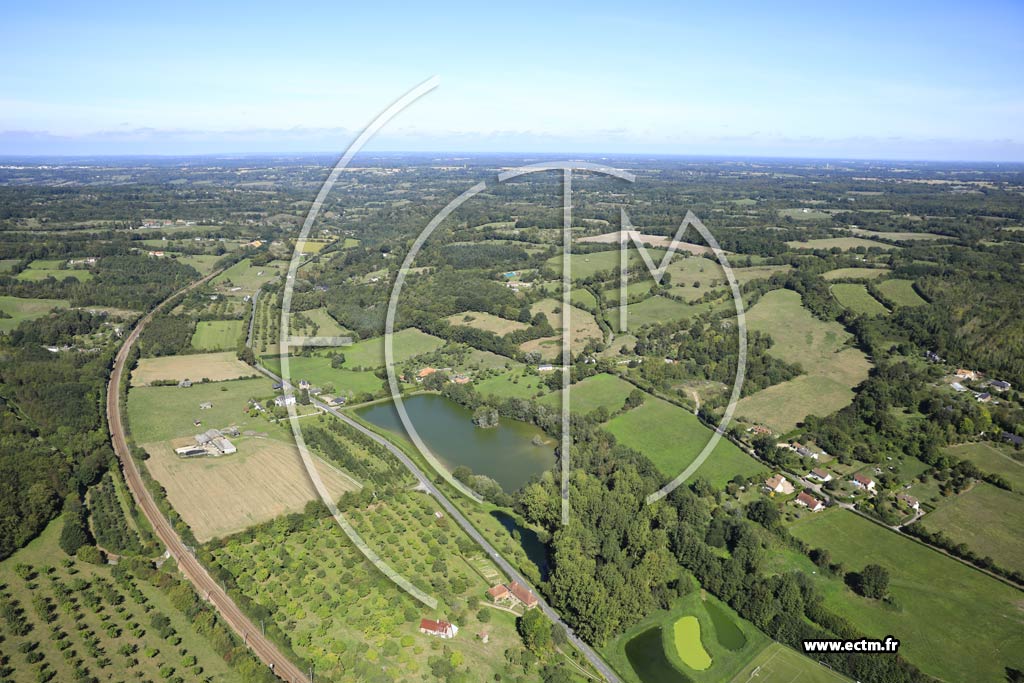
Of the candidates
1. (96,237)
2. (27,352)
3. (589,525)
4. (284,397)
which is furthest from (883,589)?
(96,237)

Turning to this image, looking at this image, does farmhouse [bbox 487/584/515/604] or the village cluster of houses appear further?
the village cluster of houses

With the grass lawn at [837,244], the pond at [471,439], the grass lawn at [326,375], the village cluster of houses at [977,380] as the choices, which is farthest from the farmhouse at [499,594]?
the grass lawn at [837,244]

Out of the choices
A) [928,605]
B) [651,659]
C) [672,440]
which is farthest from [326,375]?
[928,605]

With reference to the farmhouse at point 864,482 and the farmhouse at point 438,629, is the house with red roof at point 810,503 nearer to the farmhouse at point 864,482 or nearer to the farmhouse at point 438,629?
the farmhouse at point 864,482

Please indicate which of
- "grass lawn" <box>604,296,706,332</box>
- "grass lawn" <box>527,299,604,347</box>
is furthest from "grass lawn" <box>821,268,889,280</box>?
"grass lawn" <box>527,299,604,347</box>

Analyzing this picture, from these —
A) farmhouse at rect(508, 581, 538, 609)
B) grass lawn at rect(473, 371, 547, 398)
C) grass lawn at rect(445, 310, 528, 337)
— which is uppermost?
grass lawn at rect(445, 310, 528, 337)

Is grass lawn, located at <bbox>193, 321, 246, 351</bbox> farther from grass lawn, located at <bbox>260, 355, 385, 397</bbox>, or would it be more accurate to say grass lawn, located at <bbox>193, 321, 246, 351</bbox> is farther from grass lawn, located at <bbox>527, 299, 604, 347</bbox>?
grass lawn, located at <bbox>527, 299, 604, 347</bbox>

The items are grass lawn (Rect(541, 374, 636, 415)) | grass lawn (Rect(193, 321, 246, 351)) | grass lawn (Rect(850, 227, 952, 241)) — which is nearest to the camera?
grass lawn (Rect(541, 374, 636, 415))
